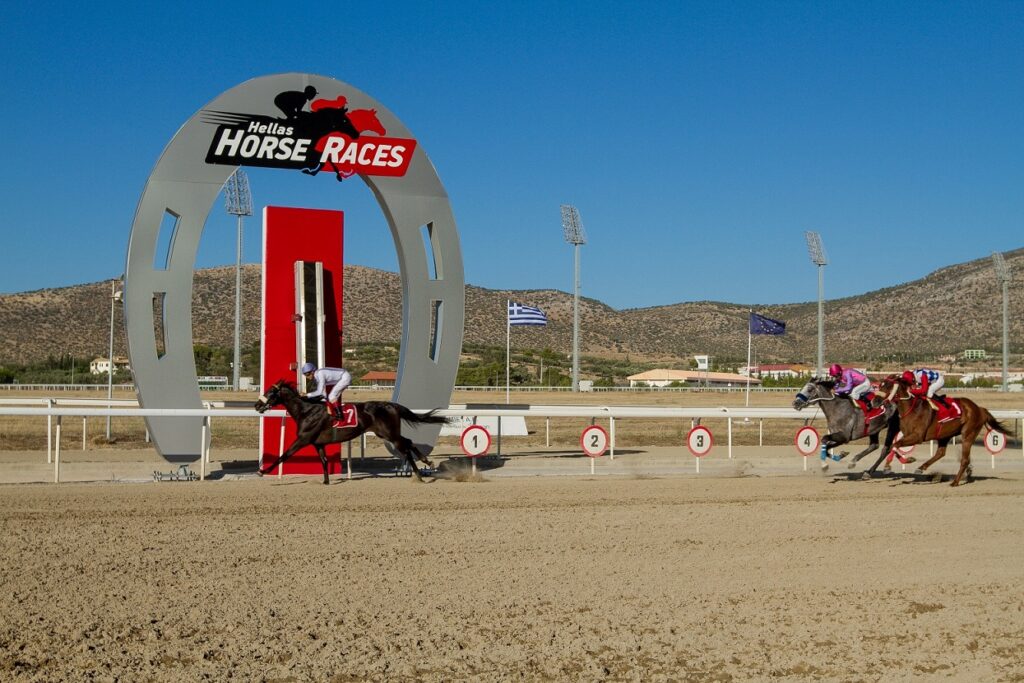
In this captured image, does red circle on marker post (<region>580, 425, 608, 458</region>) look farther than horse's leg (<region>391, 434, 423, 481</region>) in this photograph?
Yes

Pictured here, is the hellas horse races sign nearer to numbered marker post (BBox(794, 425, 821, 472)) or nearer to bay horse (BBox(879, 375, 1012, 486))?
numbered marker post (BBox(794, 425, 821, 472))

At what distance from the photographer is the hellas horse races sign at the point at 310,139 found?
12.2 m

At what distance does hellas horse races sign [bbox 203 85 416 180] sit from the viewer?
1216cm

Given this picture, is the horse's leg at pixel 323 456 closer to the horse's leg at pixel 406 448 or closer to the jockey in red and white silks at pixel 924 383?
the horse's leg at pixel 406 448

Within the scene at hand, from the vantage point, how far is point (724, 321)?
10638cm

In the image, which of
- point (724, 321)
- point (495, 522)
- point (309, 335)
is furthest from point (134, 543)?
point (724, 321)

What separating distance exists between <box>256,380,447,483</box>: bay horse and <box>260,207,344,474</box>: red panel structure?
21.4 inches

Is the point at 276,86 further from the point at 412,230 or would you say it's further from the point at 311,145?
the point at 412,230

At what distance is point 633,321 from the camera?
108 meters

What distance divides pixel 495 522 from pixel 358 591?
2.68 meters

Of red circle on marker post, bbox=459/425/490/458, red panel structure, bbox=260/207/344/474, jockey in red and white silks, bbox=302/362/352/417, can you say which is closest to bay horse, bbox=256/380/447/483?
jockey in red and white silks, bbox=302/362/352/417

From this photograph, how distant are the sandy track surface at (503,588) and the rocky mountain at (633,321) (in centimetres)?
6837

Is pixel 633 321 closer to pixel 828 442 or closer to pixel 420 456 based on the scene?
A: pixel 828 442

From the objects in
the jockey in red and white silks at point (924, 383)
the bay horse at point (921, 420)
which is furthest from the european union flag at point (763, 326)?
the bay horse at point (921, 420)
